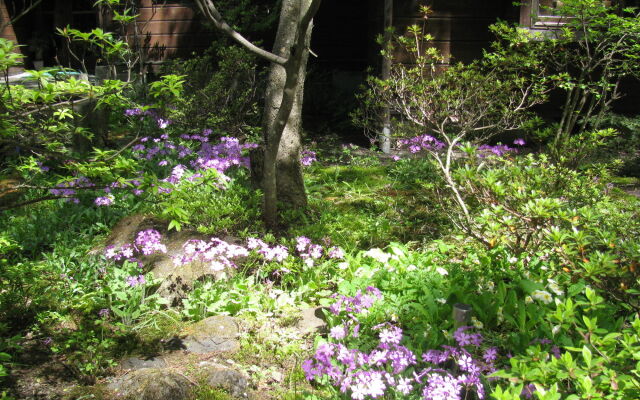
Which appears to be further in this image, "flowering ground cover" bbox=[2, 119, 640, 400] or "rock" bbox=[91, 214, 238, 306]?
"rock" bbox=[91, 214, 238, 306]

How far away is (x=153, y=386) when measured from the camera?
2561 millimetres

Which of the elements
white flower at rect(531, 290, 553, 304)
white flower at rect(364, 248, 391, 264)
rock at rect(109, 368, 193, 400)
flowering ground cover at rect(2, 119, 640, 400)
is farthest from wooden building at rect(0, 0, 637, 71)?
rock at rect(109, 368, 193, 400)

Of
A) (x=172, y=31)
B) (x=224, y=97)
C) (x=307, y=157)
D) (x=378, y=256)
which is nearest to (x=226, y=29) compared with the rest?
(x=378, y=256)

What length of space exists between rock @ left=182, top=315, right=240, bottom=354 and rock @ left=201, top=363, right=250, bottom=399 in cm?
28

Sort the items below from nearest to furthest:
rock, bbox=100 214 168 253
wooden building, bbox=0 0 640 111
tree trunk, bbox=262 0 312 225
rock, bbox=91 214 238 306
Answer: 1. rock, bbox=91 214 238 306
2. rock, bbox=100 214 168 253
3. tree trunk, bbox=262 0 312 225
4. wooden building, bbox=0 0 640 111

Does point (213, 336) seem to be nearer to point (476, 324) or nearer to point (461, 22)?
point (476, 324)

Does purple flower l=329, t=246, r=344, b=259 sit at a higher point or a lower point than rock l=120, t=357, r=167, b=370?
higher

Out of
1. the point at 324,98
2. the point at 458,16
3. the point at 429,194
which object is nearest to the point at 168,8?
the point at 324,98

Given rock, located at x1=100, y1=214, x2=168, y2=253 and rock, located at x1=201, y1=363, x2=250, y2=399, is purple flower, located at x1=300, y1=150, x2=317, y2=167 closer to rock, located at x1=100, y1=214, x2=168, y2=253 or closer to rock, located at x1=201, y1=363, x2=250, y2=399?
rock, located at x1=100, y1=214, x2=168, y2=253

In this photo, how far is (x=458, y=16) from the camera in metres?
8.47

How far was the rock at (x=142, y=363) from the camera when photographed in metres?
2.97

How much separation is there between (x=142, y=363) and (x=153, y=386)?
486 mm

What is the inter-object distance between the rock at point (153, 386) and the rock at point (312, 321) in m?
0.87

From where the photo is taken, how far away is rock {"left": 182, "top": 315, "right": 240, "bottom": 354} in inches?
122
